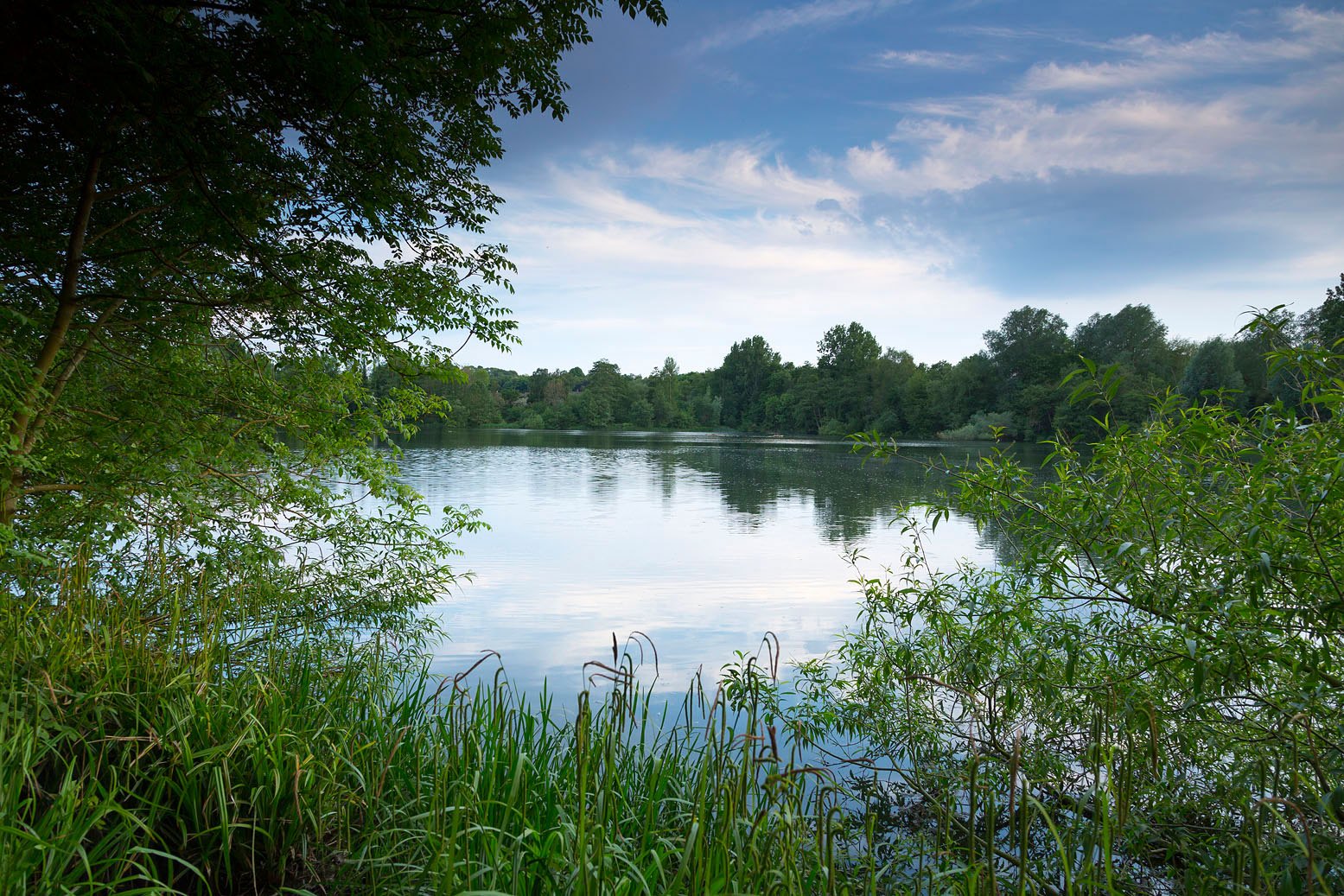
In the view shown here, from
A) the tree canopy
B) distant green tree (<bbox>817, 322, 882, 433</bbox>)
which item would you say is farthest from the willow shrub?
distant green tree (<bbox>817, 322, 882, 433</bbox>)

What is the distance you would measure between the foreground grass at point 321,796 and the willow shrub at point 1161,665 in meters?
0.60

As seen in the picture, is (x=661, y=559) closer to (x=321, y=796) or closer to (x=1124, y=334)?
(x=321, y=796)

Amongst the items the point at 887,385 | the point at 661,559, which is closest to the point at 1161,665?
the point at 661,559

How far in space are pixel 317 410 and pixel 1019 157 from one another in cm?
3243

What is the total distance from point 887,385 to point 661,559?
65.8 metres

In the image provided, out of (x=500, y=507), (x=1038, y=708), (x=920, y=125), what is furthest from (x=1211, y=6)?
(x=920, y=125)

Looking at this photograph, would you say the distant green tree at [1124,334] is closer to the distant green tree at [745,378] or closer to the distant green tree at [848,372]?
the distant green tree at [848,372]

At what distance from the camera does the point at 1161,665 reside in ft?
10.4

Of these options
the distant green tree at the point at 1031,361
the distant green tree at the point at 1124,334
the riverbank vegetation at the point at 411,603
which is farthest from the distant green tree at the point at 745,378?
the riverbank vegetation at the point at 411,603

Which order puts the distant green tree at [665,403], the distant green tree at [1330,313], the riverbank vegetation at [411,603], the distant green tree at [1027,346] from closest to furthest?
the riverbank vegetation at [411,603], the distant green tree at [1330,313], the distant green tree at [1027,346], the distant green tree at [665,403]

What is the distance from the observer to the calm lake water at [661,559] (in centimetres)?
834

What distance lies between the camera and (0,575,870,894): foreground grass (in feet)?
6.72

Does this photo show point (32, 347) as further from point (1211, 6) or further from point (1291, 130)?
point (1291, 130)

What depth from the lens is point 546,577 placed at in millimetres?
11938
